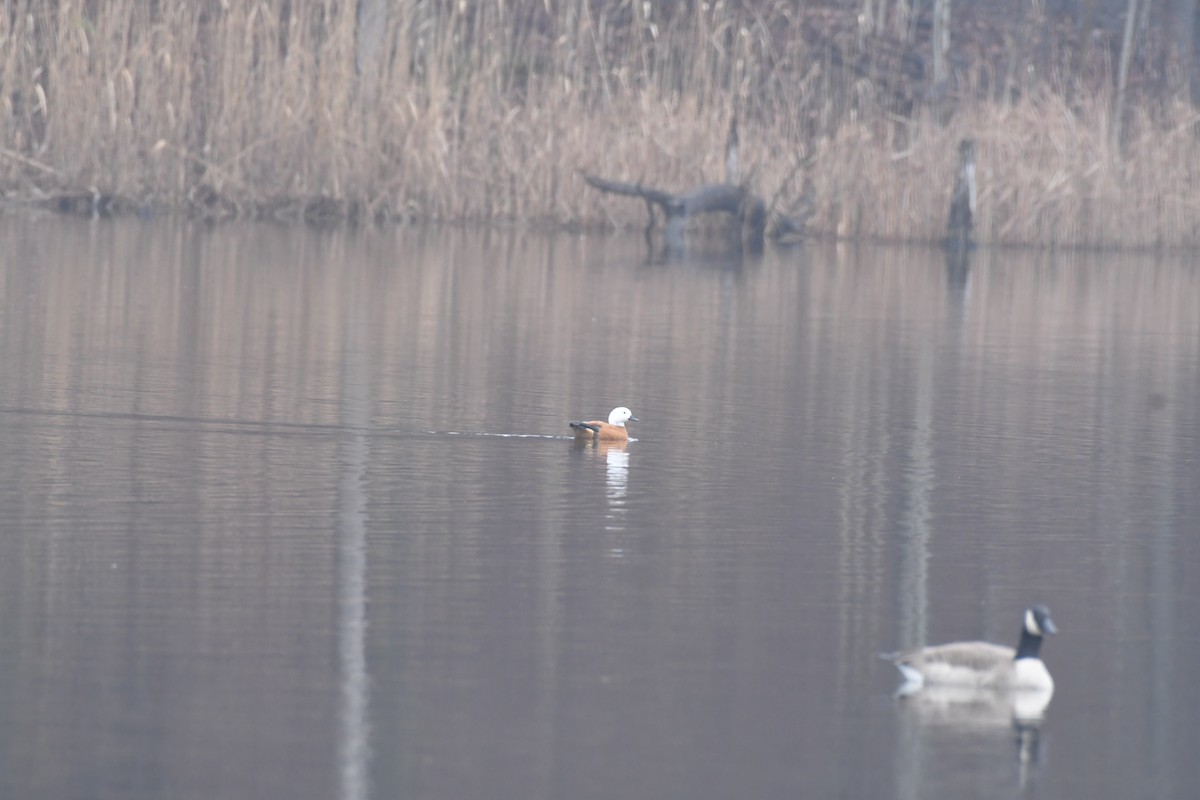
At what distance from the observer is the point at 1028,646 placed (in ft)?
13.6

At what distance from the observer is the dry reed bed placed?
19.1 m

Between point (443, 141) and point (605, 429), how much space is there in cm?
1289

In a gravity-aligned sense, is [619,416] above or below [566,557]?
above

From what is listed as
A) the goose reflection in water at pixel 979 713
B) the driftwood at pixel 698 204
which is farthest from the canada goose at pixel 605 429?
the driftwood at pixel 698 204

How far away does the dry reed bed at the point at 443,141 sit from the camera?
19.1m

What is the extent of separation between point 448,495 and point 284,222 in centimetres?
1398

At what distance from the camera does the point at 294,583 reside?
4.77 meters

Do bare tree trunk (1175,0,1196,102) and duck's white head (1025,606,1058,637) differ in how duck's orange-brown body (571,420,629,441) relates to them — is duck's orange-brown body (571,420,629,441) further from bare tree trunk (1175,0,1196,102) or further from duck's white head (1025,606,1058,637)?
bare tree trunk (1175,0,1196,102)

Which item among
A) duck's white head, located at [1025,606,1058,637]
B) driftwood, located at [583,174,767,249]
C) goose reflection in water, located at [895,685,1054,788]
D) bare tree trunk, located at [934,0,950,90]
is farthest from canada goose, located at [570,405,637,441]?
bare tree trunk, located at [934,0,950,90]

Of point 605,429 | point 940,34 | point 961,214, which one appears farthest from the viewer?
point 940,34

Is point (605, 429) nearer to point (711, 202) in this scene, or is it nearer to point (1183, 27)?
point (711, 202)

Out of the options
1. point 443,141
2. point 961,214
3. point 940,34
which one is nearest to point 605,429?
point 443,141

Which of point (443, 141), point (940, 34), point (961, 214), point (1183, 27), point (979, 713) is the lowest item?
point (979, 713)

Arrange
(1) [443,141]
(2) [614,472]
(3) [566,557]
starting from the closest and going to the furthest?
(3) [566,557], (2) [614,472], (1) [443,141]
